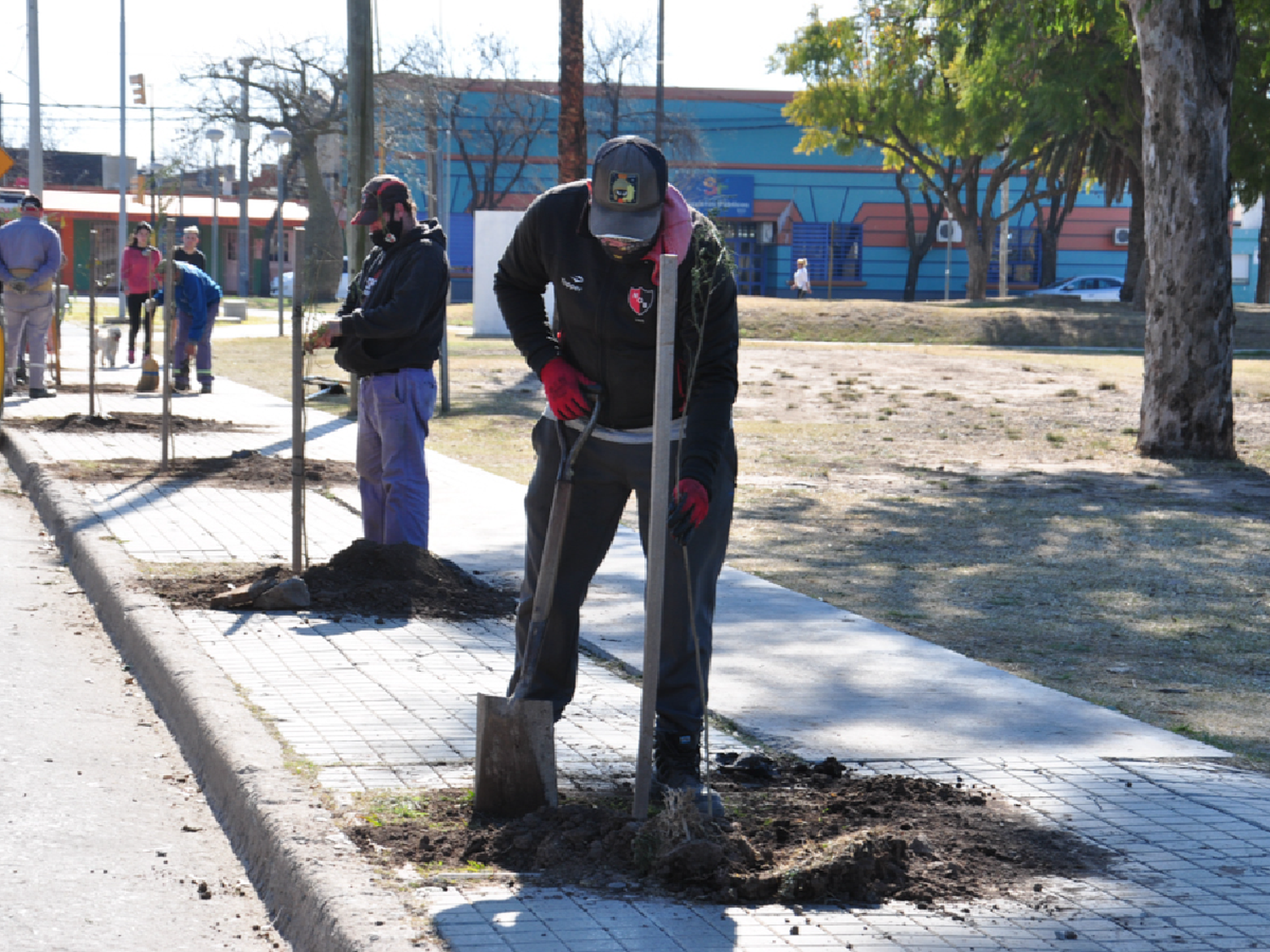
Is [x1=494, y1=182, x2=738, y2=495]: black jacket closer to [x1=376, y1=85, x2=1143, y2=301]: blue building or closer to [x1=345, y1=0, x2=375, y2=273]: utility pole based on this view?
[x1=345, y1=0, x2=375, y2=273]: utility pole

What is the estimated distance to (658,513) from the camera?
4.07 metres

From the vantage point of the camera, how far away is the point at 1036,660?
272 inches

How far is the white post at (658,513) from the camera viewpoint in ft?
13.1

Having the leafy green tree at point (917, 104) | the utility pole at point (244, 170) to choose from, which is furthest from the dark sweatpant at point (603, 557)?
the utility pole at point (244, 170)

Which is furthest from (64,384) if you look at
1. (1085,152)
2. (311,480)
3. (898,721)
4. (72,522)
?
(1085,152)

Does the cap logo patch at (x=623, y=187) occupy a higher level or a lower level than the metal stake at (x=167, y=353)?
higher

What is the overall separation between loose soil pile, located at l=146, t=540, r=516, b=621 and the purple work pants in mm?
187

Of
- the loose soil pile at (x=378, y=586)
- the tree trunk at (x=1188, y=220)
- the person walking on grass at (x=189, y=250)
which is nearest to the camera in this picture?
the loose soil pile at (x=378, y=586)

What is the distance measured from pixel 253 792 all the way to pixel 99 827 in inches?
19.4

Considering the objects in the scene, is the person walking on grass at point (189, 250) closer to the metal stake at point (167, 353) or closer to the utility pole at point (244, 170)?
the metal stake at point (167, 353)

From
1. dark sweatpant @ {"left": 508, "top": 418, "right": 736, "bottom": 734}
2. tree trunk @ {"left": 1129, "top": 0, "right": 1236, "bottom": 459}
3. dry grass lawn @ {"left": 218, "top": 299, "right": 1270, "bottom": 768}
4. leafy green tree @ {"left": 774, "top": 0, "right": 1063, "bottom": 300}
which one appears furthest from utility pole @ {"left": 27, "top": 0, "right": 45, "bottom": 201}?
dark sweatpant @ {"left": 508, "top": 418, "right": 736, "bottom": 734}

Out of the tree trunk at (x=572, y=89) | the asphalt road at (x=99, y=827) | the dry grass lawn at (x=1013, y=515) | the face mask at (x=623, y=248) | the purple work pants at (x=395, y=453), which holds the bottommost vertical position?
the asphalt road at (x=99, y=827)

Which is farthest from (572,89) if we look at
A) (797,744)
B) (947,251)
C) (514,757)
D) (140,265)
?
(947,251)

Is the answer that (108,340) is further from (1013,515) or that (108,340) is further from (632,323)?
(632,323)
